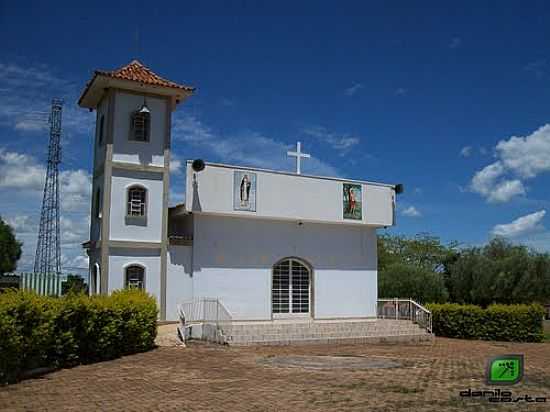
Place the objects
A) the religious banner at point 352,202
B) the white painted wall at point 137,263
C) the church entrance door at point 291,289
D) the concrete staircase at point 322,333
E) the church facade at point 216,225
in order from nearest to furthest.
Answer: the concrete staircase at point 322,333 → the white painted wall at point 137,263 → the church facade at point 216,225 → the church entrance door at point 291,289 → the religious banner at point 352,202

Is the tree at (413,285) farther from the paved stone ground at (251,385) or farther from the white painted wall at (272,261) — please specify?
the paved stone ground at (251,385)

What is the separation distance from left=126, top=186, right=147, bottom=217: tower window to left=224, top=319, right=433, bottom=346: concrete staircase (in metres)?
5.19

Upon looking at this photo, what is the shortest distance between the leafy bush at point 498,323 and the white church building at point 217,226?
11.9 feet

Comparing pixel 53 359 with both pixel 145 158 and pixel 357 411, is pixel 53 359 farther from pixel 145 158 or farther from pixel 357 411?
pixel 145 158

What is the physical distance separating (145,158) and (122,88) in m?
2.61

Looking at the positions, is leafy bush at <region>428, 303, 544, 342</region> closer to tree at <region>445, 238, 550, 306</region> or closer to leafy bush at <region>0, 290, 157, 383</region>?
tree at <region>445, 238, 550, 306</region>

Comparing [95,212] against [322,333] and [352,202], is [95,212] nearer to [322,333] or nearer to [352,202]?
[322,333]

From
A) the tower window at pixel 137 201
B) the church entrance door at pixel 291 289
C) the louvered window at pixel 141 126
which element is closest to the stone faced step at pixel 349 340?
the church entrance door at pixel 291 289

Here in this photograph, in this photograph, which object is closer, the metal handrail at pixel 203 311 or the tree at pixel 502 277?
the metal handrail at pixel 203 311

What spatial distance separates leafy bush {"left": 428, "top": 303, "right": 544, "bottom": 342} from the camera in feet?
80.2

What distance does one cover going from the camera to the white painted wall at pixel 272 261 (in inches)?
919

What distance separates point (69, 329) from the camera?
13.9 meters

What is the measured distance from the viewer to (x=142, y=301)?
17.0 metres

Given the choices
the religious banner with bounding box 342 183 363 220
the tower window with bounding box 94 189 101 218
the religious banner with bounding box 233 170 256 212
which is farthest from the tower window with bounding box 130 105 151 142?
the religious banner with bounding box 342 183 363 220
